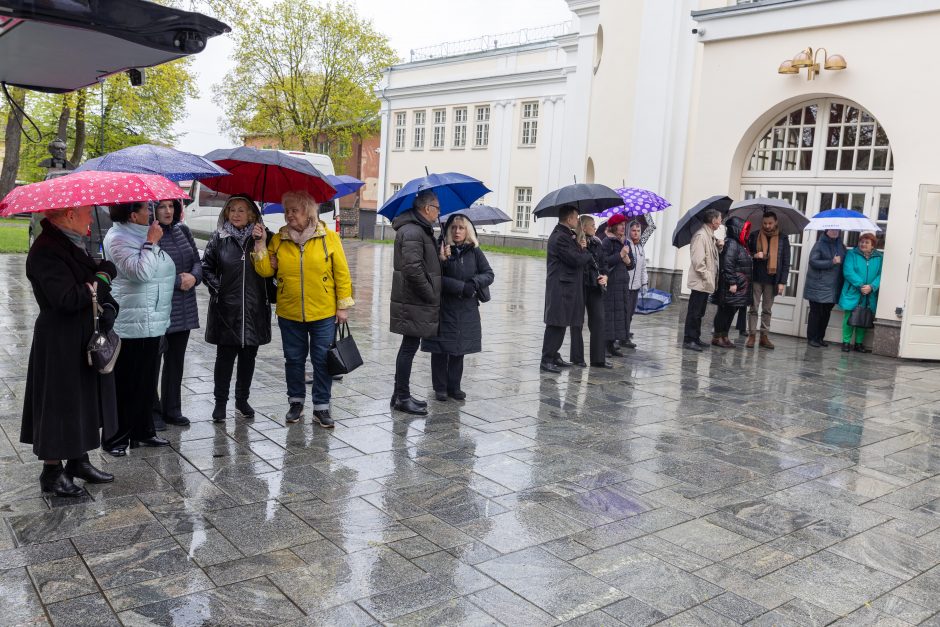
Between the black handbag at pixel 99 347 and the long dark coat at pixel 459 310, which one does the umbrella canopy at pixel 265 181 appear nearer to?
the long dark coat at pixel 459 310

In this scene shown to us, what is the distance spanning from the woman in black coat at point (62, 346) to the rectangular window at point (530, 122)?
33.7 m

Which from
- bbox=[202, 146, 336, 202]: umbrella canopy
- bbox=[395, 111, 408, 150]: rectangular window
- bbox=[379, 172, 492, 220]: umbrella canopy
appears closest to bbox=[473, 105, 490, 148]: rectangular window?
bbox=[395, 111, 408, 150]: rectangular window

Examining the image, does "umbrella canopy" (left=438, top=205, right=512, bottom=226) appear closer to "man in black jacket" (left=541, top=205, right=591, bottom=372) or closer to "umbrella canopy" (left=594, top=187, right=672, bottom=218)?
"umbrella canopy" (left=594, top=187, right=672, bottom=218)

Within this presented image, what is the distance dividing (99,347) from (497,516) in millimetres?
2470

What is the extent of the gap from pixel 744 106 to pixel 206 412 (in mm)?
10293

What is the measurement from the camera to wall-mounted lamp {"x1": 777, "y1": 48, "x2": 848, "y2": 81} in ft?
39.6

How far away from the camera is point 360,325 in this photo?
12.0m

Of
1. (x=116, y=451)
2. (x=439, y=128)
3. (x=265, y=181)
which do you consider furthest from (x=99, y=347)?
(x=439, y=128)

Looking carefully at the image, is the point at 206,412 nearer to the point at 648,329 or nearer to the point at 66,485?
the point at 66,485

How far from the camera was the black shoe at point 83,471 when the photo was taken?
500cm

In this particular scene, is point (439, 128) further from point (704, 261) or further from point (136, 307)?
point (136, 307)

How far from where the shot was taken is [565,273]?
9.04m

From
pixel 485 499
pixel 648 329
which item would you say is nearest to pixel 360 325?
pixel 648 329

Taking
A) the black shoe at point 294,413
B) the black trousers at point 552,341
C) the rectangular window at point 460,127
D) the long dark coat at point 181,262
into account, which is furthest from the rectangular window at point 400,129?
the long dark coat at point 181,262
